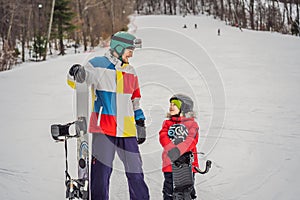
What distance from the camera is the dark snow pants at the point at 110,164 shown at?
2850 millimetres

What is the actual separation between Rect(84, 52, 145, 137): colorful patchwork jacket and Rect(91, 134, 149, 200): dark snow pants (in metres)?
0.06

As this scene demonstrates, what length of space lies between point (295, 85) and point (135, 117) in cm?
703

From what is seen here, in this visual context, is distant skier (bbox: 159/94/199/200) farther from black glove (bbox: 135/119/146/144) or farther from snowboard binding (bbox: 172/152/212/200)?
black glove (bbox: 135/119/146/144)

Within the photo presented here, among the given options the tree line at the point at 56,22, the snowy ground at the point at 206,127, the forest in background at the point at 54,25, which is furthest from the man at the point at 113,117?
the tree line at the point at 56,22

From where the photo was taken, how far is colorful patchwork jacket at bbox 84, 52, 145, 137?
2.81 metres

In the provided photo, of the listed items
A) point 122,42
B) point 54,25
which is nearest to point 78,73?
point 122,42

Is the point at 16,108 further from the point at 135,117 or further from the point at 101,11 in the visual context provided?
the point at 101,11

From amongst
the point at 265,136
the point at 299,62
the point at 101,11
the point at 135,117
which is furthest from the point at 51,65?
the point at 101,11

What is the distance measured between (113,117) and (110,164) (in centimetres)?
36

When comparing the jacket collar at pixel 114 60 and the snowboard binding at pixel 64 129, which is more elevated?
the jacket collar at pixel 114 60

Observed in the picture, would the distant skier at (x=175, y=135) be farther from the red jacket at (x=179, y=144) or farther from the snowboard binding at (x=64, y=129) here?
the snowboard binding at (x=64, y=129)

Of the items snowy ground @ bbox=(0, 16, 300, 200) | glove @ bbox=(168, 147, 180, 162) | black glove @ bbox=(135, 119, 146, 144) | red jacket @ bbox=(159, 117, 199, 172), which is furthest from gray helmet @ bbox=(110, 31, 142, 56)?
snowy ground @ bbox=(0, 16, 300, 200)

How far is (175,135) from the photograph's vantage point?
2910 millimetres

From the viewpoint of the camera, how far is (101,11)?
29.9 metres
